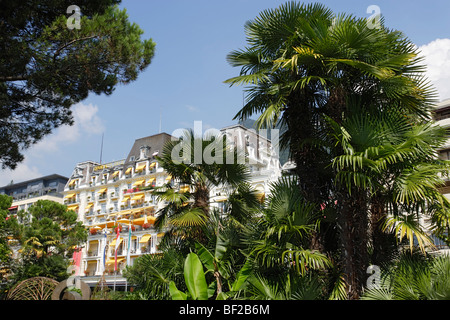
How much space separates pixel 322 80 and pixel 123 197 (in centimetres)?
5163

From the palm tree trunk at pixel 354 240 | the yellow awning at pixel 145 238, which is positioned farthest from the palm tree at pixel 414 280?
the yellow awning at pixel 145 238

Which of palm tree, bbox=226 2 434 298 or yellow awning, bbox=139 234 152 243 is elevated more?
yellow awning, bbox=139 234 152 243

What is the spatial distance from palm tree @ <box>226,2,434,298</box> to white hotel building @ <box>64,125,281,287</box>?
35.2m

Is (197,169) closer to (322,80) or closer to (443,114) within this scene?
(322,80)

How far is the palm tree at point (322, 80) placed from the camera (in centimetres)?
901

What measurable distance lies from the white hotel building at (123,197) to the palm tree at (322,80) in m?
35.2

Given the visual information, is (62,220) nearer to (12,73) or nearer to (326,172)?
(12,73)

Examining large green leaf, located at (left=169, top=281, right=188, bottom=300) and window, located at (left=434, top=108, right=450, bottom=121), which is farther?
window, located at (left=434, top=108, right=450, bottom=121)

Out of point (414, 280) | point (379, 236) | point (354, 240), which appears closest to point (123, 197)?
point (379, 236)

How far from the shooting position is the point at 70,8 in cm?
1224

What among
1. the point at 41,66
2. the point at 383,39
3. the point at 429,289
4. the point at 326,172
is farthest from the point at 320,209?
the point at 41,66

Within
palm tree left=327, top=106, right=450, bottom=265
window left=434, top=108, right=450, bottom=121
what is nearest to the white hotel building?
window left=434, top=108, right=450, bottom=121

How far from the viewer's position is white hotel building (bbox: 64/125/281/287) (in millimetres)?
50812

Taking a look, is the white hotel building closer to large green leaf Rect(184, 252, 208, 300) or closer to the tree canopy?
the tree canopy
